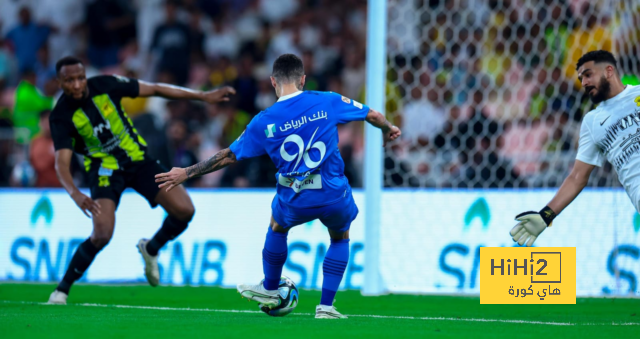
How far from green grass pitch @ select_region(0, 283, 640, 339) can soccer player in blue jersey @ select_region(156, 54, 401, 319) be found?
65 cm

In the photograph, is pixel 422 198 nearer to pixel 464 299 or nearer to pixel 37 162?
pixel 464 299

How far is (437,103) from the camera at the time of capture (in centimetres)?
1023

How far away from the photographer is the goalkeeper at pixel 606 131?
5.45 meters

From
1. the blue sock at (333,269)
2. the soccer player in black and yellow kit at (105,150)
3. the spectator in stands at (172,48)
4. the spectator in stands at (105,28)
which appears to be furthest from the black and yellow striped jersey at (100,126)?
the spectator in stands at (105,28)

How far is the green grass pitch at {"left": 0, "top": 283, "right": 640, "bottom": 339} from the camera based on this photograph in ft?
15.1

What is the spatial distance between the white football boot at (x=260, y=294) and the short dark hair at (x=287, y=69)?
1397 mm

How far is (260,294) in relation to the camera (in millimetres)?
Result: 5566

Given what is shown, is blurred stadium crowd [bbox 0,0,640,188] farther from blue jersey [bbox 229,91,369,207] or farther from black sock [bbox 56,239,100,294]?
blue jersey [bbox 229,91,369,207]

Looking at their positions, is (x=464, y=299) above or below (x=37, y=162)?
below

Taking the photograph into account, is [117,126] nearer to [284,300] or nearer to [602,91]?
[284,300]

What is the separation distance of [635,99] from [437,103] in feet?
15.7

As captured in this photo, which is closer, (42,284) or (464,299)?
(464,299)

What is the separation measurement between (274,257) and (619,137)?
7.98ft

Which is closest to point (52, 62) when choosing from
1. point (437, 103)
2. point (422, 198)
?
point (437, 103)
